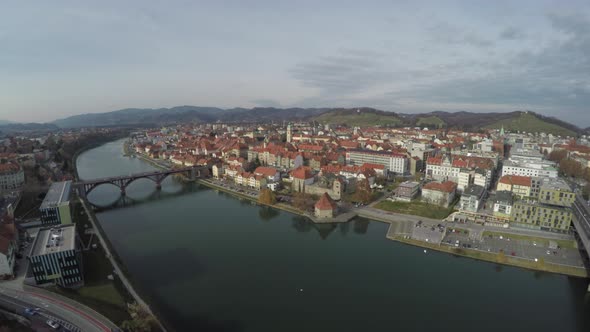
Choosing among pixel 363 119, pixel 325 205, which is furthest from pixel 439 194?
pixel 363 119

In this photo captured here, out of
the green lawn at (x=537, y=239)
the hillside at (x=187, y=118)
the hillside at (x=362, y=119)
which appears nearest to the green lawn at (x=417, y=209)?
the green lawn at (x=537, y=239)

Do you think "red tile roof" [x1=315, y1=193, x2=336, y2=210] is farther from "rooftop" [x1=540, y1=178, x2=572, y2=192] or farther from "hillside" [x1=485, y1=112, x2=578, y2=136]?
"hillside" [x1=485, y1=112, x2=578, y2=136]

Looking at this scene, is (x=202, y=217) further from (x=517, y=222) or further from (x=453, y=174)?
(x=453, y=174)

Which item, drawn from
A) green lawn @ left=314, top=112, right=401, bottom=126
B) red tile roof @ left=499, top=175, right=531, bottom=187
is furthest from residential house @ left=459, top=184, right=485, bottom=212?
green lawn @ left=314, top=112, right=401, bottom=126

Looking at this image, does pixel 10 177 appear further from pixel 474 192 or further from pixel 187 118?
pixel 187 118

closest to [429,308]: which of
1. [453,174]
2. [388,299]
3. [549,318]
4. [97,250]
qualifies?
[388,299]

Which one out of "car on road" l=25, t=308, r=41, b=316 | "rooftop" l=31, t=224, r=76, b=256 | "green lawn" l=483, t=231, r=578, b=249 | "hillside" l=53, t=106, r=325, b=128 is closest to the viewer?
"car on road" l=25, t=308, r=41, b=316
